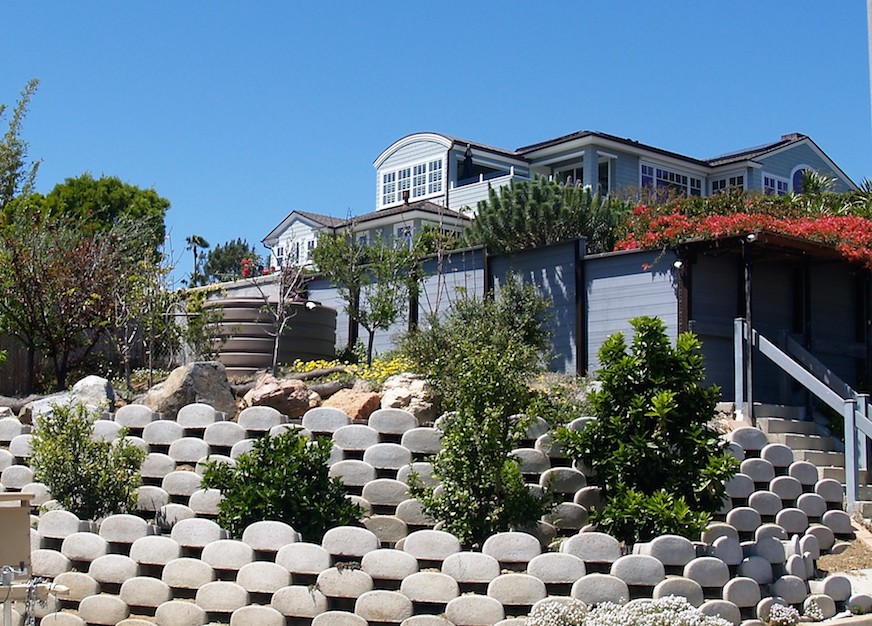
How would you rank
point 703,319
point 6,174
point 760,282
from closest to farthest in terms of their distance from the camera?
point 703,319, point 760,282, point 6,174

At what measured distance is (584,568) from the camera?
32.9 feet

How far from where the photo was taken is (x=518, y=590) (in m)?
9.77

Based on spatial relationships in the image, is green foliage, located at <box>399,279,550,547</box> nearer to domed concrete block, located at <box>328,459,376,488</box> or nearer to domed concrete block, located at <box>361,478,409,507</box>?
domed concrete block, located at <box>361,478,409,507</box>

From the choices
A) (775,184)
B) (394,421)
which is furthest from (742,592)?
(775,184)

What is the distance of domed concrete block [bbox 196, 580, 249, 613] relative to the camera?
10.2 metres

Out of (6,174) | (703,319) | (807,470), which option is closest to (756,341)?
(703,319)

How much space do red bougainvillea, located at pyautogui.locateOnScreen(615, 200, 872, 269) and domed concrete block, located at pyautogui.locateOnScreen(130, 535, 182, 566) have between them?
7877 mm

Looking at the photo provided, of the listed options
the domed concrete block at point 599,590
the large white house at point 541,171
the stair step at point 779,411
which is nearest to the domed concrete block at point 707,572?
the domed concrete block at point 599,590

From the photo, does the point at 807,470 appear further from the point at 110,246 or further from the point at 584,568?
the point at 110,246

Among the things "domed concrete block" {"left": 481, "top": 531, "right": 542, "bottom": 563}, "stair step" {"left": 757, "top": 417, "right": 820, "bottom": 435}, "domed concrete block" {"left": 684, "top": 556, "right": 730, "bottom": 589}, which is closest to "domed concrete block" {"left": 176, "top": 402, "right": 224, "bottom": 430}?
"domed concrete block" {"left": 481, "top": 531, "right": 542, "bottom": 563}

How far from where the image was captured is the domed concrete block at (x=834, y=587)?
438 inches

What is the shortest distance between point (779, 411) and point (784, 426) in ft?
1.15

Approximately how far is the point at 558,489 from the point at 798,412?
520 centimetres

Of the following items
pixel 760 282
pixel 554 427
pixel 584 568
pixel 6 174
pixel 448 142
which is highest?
pixel 448 142
